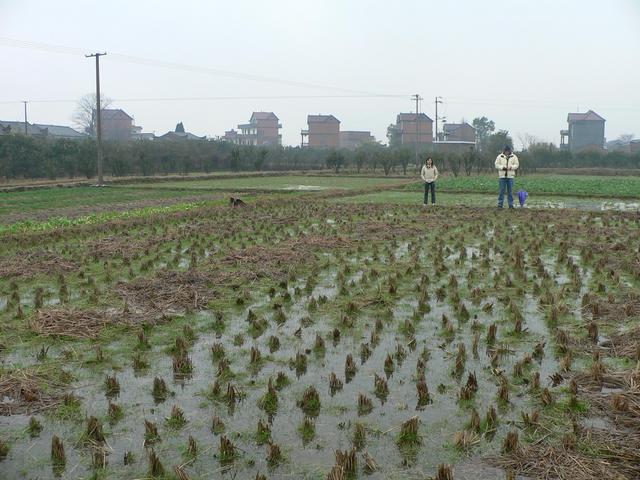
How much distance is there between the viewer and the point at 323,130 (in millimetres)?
93250

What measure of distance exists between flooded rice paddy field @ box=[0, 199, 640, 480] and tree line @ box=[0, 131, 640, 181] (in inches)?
1054

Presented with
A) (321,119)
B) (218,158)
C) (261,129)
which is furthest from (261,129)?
(218,158)

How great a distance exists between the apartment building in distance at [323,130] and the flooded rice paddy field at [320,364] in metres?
83.9

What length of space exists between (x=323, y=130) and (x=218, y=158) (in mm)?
46953

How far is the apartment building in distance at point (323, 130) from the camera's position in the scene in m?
93.1

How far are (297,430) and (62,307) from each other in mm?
4198

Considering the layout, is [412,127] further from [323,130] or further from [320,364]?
[320,364]

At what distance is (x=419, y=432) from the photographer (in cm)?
406

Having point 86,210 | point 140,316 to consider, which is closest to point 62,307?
point 140,316

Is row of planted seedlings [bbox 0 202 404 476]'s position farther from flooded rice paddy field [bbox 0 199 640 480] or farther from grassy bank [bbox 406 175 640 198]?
grassy bank [bbox 406 175 640 198]

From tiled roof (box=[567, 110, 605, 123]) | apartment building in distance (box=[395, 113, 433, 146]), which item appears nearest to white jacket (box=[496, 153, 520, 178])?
apartment building in distance (box=[395, 113, 433, 146])

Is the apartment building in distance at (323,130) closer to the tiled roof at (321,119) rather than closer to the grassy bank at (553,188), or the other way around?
the tiled roof at (321,119)

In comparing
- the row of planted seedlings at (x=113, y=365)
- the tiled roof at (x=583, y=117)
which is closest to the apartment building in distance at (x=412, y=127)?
the tiled roof at (x=583, y=117)

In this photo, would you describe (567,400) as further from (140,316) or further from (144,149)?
(144,149)
